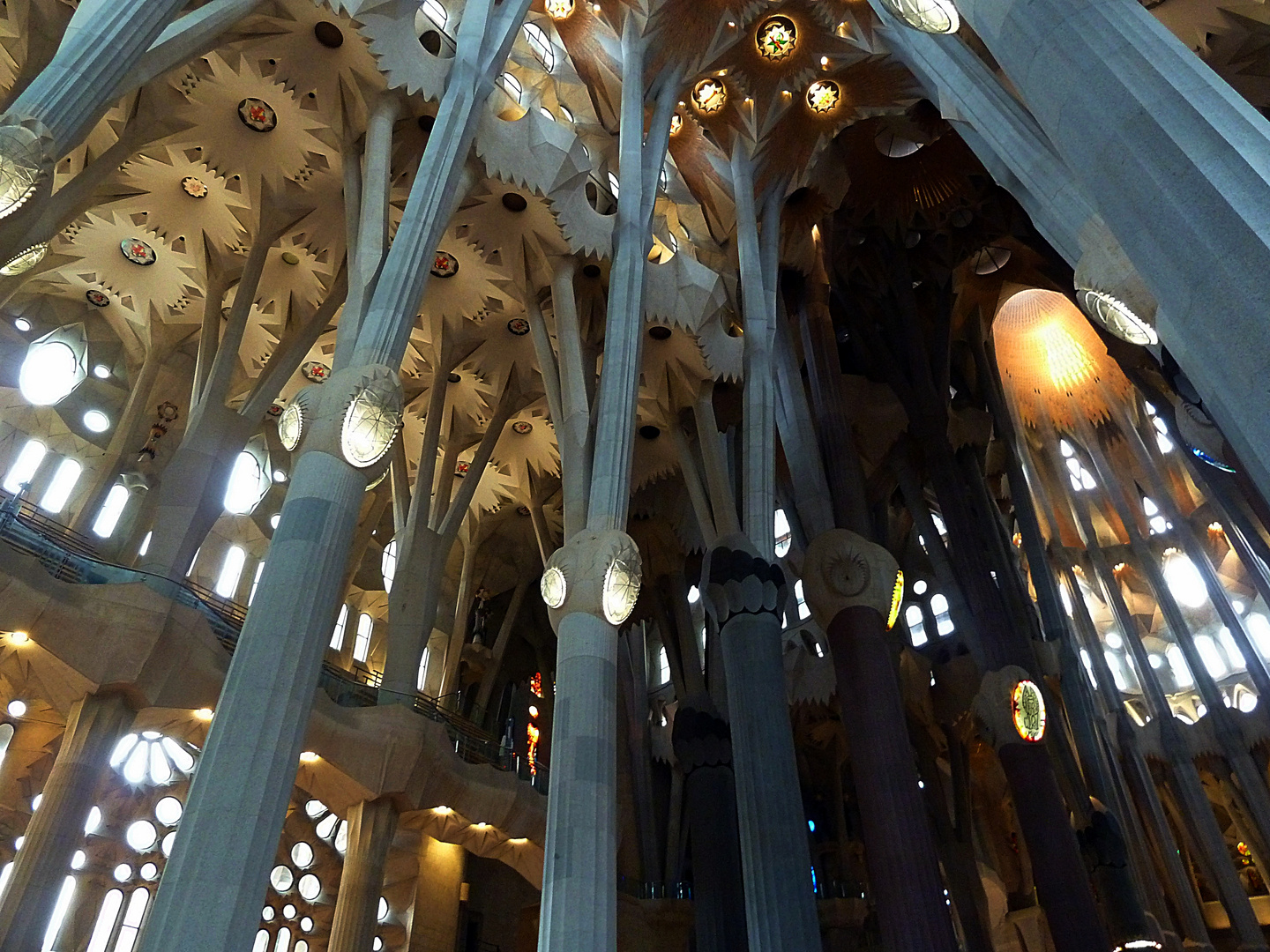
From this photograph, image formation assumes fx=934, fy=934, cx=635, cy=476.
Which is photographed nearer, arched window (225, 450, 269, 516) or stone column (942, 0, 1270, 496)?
stone column (942, 0, 1270, 496)

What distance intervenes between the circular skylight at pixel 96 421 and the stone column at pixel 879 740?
12014 mm

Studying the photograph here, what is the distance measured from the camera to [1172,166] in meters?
3.86

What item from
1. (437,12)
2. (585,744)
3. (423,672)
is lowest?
(585,744)

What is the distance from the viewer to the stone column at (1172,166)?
3.48 m

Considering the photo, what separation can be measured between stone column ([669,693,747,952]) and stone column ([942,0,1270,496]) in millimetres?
10552

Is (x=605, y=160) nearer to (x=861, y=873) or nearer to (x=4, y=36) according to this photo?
(x=4, y=36)

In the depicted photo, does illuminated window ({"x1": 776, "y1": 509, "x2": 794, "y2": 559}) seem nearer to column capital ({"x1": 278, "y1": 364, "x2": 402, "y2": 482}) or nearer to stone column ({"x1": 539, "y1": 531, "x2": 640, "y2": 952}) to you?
stone column ({"x1": 539, "y1": 531, "x2": 640, "y2": 952})

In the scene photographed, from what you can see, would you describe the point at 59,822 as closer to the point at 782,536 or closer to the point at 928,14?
the point at 928,14

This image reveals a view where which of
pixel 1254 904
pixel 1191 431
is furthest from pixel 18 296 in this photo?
pixel 1254 904

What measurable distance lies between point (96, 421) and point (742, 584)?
11.4 m

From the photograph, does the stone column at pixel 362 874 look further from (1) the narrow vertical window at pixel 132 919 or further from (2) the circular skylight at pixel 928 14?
(2) the circular skylight at pixel 928 14

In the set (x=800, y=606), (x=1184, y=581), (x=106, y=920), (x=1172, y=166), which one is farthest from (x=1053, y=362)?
(x=106, y=920)

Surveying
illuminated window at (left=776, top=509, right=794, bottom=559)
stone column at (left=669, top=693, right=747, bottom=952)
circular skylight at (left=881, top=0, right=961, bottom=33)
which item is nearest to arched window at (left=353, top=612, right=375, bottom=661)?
stone column at (left=669, top=693, right=747, bottom=952)

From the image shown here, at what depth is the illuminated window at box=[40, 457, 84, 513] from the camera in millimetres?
14953
